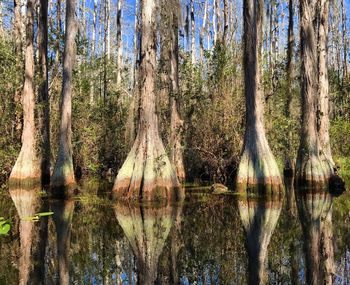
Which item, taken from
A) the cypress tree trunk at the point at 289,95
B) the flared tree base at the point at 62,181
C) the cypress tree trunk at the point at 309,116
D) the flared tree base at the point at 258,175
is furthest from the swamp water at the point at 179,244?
the cypress tree trunk at the point at 289,95

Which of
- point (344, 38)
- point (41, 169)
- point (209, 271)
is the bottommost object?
point (209, 271)

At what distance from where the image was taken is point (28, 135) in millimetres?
14492

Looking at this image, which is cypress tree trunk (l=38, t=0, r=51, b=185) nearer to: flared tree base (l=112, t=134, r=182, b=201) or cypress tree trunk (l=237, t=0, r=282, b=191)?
flared tree base (l=112, t=134, r=182, b=201)

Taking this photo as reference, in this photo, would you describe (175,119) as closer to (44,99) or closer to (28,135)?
(44,99)

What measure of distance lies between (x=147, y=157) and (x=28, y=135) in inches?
225

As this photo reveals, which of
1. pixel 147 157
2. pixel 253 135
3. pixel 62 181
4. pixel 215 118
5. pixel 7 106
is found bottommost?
pixel 62 181

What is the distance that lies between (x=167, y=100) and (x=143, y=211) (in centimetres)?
946

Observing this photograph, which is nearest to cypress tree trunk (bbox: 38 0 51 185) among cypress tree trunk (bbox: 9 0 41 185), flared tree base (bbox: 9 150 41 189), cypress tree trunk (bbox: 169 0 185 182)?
cypress tree trunk (bbox: 9 0 41 185)

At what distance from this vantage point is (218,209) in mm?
9438

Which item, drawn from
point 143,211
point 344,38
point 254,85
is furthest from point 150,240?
point 344,38

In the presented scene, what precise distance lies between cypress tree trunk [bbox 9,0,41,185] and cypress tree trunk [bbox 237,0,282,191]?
21.4 ft

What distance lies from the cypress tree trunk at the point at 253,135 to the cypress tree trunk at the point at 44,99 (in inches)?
277

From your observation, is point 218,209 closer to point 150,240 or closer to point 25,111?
point 150,240

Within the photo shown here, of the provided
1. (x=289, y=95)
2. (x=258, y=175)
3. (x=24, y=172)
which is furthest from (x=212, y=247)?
(x=289, y=95)
